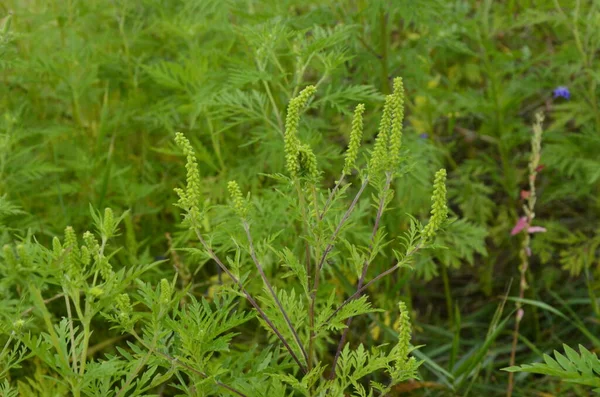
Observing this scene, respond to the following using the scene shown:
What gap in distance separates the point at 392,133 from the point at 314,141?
895 mm

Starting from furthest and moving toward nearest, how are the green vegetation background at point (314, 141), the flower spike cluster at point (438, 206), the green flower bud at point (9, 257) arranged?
the green vegetation background at point (314, 141) → the flower spike cluster at point (438, 206) → the green flower bud at point (9, 257)

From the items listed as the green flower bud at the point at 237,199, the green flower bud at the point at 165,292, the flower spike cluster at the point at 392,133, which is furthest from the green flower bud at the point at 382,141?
the green flower bud at the point at 165,292

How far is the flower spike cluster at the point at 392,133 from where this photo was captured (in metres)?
1.41

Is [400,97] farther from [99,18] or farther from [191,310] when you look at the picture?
[99,18]

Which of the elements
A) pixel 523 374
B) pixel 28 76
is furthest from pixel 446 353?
pixel 28 76

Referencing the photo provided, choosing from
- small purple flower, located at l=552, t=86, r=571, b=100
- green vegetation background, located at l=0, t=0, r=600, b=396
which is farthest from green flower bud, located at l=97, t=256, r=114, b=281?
small purple flower, located at l=552, t=86, r=571, b=100

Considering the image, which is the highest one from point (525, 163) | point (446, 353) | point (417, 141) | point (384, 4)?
point (384, 4)

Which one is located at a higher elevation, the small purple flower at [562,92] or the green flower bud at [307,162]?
the green flower bud at [307,162]

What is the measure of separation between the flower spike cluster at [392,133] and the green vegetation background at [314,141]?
800 mm

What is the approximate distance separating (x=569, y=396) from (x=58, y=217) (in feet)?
6.14

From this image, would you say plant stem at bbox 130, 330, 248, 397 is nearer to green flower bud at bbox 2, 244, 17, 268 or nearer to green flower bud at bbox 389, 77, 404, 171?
green flower bud at bbox 2, 244, 17, 268

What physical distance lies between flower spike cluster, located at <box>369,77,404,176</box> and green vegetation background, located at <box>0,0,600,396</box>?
800mm

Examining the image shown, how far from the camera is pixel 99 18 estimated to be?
130 inches

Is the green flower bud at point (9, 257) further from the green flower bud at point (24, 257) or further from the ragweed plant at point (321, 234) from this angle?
the ragweed plant at point (321, 234)
